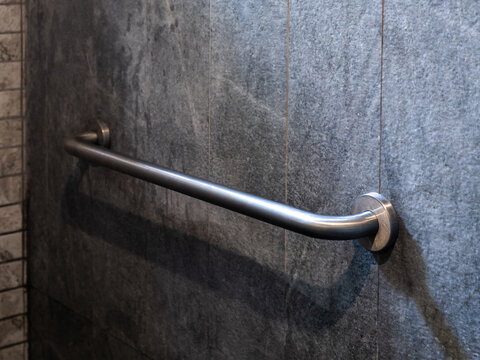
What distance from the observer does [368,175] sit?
3.08 ft

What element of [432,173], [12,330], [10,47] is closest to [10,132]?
[10,47]

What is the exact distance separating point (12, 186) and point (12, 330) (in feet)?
1.17

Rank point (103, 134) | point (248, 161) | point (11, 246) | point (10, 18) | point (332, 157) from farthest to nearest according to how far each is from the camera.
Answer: point (11, 246)
point (10, 18)
point (103, 134)
point (248, 161)
point (332, 157)

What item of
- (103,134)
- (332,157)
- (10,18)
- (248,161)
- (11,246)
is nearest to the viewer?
(332,157)

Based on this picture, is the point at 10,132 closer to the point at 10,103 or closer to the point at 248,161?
the point at 10,103

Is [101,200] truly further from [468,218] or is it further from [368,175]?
→ [468,218]

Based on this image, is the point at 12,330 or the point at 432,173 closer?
the point at 432,173

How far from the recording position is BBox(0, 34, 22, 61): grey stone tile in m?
1.63

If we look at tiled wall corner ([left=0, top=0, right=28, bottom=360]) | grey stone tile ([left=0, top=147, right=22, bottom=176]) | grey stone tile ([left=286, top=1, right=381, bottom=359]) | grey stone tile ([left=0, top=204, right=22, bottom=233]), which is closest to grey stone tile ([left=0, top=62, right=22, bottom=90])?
tiled wall corner ([left=0, top=0, right=28, bottom=360])

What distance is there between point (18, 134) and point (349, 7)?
3.34 ft

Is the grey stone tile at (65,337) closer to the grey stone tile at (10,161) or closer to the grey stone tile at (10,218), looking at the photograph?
the grey stone tile at (10,218)

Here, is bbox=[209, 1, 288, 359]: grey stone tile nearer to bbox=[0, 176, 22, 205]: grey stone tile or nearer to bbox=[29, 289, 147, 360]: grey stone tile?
bbox=[29, 289, 147, 360]: grey stone tile

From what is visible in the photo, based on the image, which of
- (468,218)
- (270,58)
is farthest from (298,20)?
(468,218)

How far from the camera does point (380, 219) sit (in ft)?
2.99
